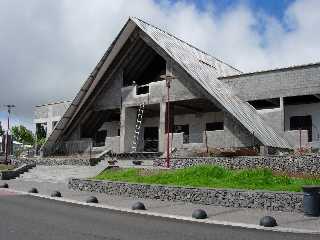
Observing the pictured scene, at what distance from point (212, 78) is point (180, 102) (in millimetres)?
2860

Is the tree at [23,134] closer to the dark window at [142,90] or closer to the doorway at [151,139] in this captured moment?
the doorway at [151,139]

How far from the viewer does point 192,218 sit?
48.4ft

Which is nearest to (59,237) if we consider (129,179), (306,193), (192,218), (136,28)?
(192,218)

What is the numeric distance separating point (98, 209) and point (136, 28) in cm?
2087

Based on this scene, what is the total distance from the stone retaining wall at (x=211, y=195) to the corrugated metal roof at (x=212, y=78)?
9.27 meters

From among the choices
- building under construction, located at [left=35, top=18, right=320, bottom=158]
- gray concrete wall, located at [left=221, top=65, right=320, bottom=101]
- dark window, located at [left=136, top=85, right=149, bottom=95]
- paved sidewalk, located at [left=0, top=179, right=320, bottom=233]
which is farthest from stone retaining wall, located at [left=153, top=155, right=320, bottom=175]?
dark window, located at [left=136, top=85, right=149, bottom=95]

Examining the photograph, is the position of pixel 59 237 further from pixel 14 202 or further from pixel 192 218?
pixel 14 202

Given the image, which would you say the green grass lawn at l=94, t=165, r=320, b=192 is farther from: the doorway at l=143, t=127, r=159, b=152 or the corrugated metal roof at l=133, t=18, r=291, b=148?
the doorway at l=143, t=127, r=159, b=152

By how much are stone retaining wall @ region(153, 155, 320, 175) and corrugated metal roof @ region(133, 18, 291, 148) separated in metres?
4.58

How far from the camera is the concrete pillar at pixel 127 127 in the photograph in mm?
36031

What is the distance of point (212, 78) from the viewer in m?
34.1

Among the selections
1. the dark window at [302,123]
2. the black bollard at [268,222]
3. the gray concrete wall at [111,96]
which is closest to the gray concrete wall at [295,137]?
the dark window at [302,123]

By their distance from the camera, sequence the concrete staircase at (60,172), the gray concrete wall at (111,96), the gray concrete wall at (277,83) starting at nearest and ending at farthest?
the concrete staircase at (60,172) → the gray concrete wall at (277,83) → the gray concrete wall at (111,96)

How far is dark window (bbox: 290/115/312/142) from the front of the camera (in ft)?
105
